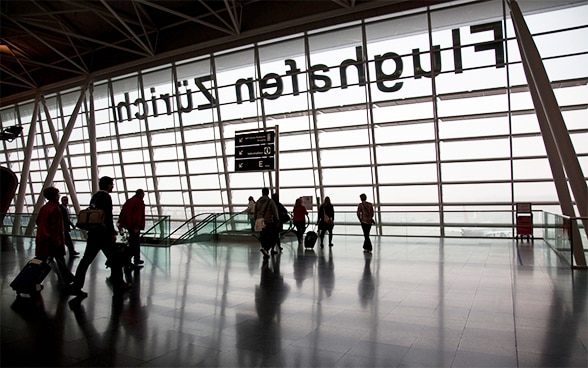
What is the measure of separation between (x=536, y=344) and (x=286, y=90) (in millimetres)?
16993

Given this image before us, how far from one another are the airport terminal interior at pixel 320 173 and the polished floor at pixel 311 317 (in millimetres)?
37

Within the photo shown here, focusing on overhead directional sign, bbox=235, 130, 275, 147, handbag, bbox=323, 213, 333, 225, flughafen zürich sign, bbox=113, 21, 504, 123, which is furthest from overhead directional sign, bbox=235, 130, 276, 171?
flughafen zürich sign, bbox=113, 21, 504, 123

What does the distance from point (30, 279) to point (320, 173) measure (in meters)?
14.5

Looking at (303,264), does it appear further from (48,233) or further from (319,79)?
(319,79)

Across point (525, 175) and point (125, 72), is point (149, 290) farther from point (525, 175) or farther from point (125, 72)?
point (125, 72)

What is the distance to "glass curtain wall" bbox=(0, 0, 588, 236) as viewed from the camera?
1572 cm

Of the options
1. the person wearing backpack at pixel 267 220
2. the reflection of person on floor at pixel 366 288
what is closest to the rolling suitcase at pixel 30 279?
the reflection of person on floor at pixel 366 288

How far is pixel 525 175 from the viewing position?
16.0 m

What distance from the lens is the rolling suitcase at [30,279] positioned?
6188 millimetres

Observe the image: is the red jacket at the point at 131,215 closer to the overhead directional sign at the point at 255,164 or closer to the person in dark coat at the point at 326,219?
the person in dark coat at the point at 326,219

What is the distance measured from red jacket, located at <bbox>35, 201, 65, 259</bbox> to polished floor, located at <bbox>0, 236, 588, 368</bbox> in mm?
695

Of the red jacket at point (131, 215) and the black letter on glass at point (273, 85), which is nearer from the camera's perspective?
the red jacket at point (131, 215)

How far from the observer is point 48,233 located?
6301 millimetres

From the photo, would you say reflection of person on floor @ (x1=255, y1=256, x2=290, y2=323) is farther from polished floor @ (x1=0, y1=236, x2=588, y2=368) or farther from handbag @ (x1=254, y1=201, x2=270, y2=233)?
handbag @ (x1=254, y1=201, x2=270, y2=233)
